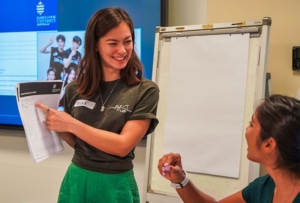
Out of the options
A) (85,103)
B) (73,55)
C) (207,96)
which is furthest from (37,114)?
(73,55)

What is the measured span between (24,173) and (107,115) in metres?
1.83

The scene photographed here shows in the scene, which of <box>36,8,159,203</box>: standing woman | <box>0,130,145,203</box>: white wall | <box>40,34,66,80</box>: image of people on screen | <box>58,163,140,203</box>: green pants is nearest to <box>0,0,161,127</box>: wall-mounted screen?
<box>40,34,66,80</box>: image of people on screen

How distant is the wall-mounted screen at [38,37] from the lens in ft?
7.84

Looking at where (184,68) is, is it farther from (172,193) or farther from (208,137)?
(172,193)

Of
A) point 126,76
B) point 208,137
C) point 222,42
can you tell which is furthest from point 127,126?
point 222,42

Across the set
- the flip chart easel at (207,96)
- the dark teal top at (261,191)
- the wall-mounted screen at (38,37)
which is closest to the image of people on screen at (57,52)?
the wall-mounted screen at (38,37)

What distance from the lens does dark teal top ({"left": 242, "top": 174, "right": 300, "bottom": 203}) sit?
1.22 metres

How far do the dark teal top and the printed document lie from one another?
2.53 ft

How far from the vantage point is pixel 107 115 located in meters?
1.26

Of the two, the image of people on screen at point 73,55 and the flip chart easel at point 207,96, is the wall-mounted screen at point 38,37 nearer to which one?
the image of people on screen at point 73,55

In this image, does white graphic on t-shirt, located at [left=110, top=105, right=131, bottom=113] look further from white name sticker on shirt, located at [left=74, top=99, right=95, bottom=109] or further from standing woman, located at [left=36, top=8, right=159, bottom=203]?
white name sticker on shirt, located at [left=74, top=99, right=95, bottom=109]

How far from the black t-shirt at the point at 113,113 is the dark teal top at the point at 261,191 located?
0.45 meters

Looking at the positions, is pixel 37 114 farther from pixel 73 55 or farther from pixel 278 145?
pixel 73 55

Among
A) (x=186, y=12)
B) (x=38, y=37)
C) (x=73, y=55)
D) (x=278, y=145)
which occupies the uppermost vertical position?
(x=186, y=12)
